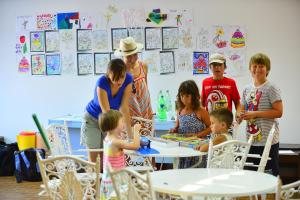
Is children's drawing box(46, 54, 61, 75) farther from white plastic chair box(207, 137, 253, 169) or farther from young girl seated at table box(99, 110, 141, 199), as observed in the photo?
white plastic chair box(207, 137, 253, 169)

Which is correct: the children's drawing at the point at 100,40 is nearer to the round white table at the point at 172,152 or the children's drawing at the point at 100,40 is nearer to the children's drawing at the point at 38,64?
the children's drawing at the point at 38,64

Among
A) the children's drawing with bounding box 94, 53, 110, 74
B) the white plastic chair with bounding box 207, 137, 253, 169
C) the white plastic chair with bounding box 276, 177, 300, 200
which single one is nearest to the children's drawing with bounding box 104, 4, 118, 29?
the children's drawing with bounding box 94, 53, 110, 74

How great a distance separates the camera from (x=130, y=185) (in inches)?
97.7

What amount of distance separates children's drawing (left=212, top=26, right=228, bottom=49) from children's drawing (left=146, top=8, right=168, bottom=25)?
67 cm

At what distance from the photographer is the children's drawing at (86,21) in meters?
6.66

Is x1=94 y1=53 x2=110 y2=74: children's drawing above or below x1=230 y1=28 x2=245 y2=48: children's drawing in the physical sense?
below

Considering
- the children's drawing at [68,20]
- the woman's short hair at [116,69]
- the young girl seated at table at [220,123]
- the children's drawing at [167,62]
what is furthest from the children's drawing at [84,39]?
the young girl seated at table at [220,123]

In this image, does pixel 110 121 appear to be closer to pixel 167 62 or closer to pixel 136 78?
pixel 136 78

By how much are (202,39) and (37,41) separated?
2.28 metres

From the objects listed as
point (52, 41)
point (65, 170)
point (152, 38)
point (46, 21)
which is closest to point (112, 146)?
point (65, 170)

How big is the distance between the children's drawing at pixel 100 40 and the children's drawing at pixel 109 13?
12 centimetres

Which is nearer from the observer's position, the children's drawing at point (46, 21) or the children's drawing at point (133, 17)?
the children's drawing at point (133, 17)

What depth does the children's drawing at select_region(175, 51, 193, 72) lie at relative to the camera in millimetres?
6305

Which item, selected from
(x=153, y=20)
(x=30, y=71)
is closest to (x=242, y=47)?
(x=153, y=20)
